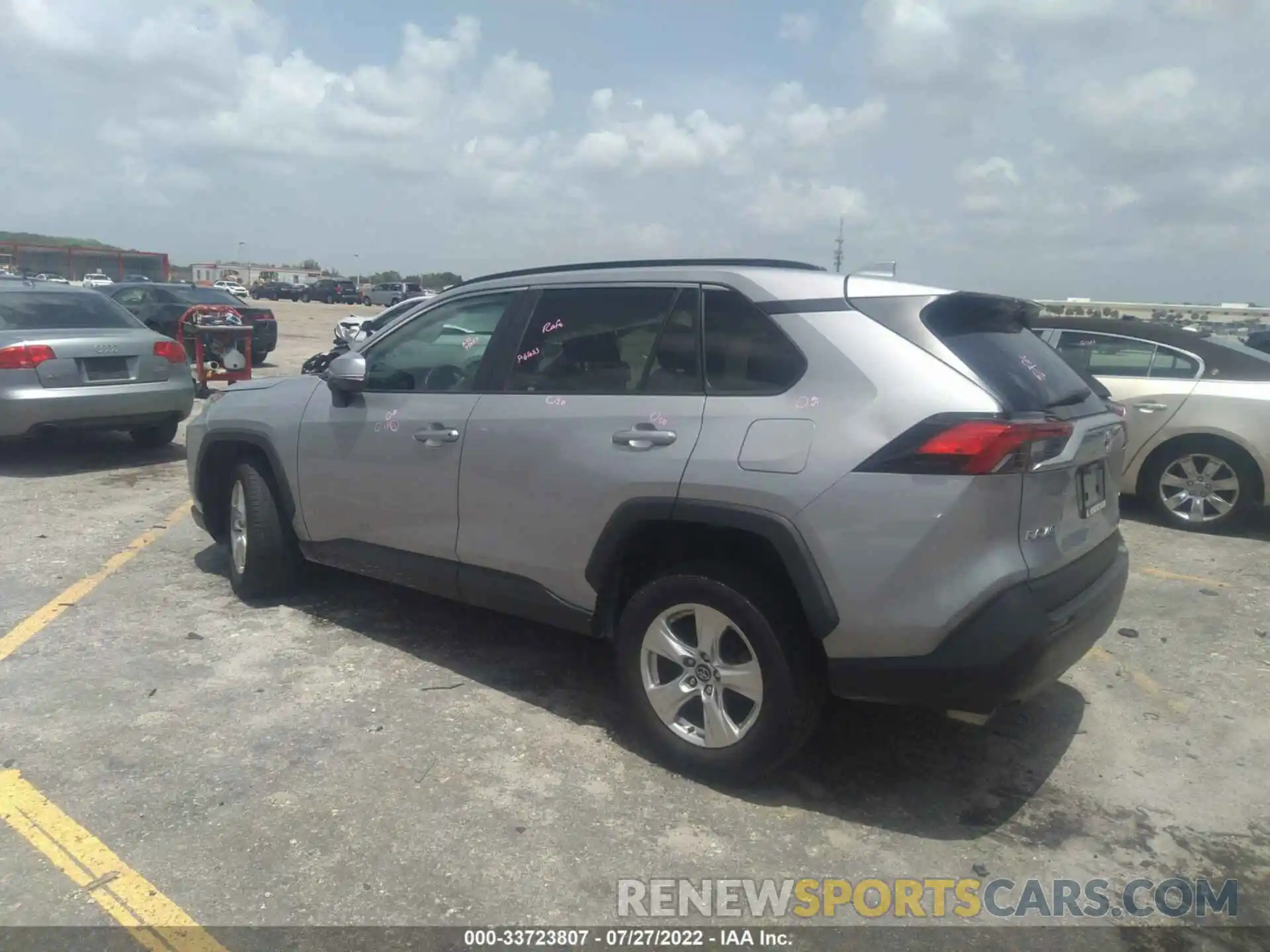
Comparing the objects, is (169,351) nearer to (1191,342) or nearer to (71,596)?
(71,596)

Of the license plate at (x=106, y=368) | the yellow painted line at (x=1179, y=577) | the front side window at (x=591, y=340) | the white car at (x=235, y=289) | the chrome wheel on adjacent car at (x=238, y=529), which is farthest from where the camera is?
the white car at (x=235, y=289)

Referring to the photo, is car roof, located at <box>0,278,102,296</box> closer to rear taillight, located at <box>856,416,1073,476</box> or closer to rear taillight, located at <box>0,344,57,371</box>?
rear taillight, located at <box>0,344,57,371</box>

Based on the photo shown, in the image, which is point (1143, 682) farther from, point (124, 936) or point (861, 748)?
point (124, 936)

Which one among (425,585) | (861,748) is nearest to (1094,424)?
(861,748)

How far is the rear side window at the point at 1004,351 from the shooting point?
10.2ft

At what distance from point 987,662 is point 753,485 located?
35.1 inches

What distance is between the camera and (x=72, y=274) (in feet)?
213

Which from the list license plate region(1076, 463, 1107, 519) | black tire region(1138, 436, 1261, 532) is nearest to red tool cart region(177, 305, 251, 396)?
black tire region(1138, 436, 1261, 532)

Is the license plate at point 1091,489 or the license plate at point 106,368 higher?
the license plate at point 1091,489

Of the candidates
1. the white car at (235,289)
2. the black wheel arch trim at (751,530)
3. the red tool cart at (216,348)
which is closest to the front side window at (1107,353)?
the black wheel arch trim at (751,530)

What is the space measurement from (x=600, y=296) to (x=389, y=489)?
4.41 feet

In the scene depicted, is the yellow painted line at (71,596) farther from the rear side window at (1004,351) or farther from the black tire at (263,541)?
the rear side window at (1004,351)

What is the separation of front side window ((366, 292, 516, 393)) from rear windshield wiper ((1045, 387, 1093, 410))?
2.21 metres

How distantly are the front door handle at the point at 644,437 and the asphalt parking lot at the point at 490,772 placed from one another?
118 cm
